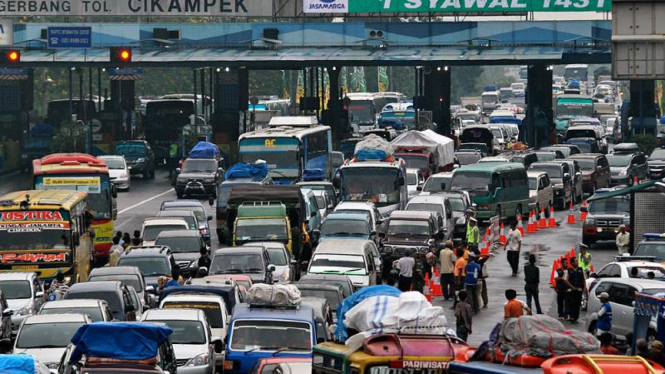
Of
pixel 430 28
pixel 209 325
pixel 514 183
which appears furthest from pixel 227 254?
pixel 430 28

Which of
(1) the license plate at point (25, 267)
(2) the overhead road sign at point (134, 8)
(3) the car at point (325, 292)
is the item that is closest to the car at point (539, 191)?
(1) the license plate at point (25, 267)

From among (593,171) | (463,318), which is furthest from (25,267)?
(593,171)

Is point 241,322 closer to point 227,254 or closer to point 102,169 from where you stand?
point 227,254

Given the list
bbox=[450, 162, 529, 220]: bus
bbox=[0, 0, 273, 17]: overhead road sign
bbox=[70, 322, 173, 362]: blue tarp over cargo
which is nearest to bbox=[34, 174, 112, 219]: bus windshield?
bbox=[450, 162, 529, 220]: bus

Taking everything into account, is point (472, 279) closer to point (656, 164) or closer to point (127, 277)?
point (127, 277)

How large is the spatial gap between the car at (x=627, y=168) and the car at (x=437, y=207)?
17941 millimetres

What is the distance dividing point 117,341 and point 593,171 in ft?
134

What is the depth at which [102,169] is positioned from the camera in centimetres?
4181

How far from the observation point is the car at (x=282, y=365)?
1911cm

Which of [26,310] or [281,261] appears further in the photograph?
[281,261]

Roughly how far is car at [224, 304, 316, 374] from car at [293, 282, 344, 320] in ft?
17.2

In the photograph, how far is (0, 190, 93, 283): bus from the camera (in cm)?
3334

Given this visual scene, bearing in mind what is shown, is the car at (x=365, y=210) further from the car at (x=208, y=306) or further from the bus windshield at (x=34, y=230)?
the car at (x=208, y=306)

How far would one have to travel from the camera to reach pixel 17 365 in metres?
15.8
